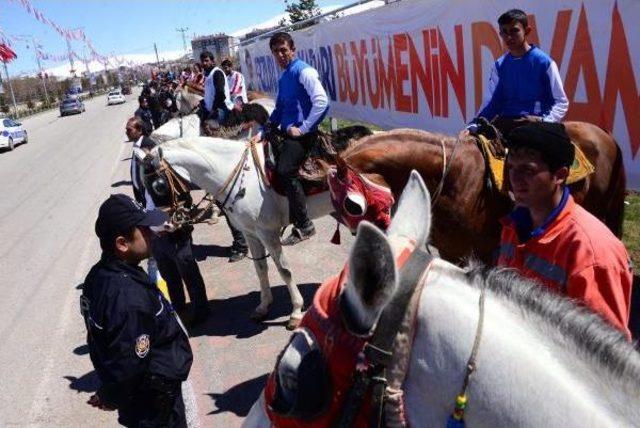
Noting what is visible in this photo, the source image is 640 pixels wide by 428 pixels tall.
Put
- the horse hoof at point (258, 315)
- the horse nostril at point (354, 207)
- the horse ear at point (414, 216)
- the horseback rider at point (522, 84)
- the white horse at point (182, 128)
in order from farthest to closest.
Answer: the white horse at point (182, 128), the horse hoof at point (258, 315), the horseback rider at point (522, 84), the horse nostril at point (354, 207), the horse ear at point (414, 216)

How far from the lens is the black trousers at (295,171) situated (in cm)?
504

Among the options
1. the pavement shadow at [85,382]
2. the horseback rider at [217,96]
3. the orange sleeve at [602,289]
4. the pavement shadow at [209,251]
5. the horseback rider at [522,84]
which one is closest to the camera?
the orange sleeve at [602,289]

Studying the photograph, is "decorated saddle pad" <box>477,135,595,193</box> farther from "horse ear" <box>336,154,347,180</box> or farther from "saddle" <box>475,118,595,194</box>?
"horse ear" <box>336,154,347,180</box>

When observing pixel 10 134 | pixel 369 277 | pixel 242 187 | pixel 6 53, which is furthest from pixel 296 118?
pixel 6 53

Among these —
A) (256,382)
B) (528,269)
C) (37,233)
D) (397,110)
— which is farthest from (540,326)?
(37,233)

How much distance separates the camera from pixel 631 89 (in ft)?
15.7

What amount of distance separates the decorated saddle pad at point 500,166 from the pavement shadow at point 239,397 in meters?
2.59

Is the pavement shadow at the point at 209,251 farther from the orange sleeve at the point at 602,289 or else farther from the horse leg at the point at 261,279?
the orange sleeve at the point at 602,289

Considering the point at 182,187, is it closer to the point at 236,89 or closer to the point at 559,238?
the point at 559,238

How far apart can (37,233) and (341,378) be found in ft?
33.8

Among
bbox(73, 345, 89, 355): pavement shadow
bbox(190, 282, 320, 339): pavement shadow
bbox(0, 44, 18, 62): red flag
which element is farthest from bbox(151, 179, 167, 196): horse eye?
bbox(0, 44, 18, 62): red flag

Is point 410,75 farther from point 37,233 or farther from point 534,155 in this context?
point 37,233

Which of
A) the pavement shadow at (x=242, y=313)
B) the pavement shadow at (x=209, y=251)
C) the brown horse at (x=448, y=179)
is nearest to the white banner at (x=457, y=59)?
the brown horse at (x=448, y=179)

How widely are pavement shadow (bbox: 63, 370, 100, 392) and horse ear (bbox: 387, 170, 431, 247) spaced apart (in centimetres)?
410
